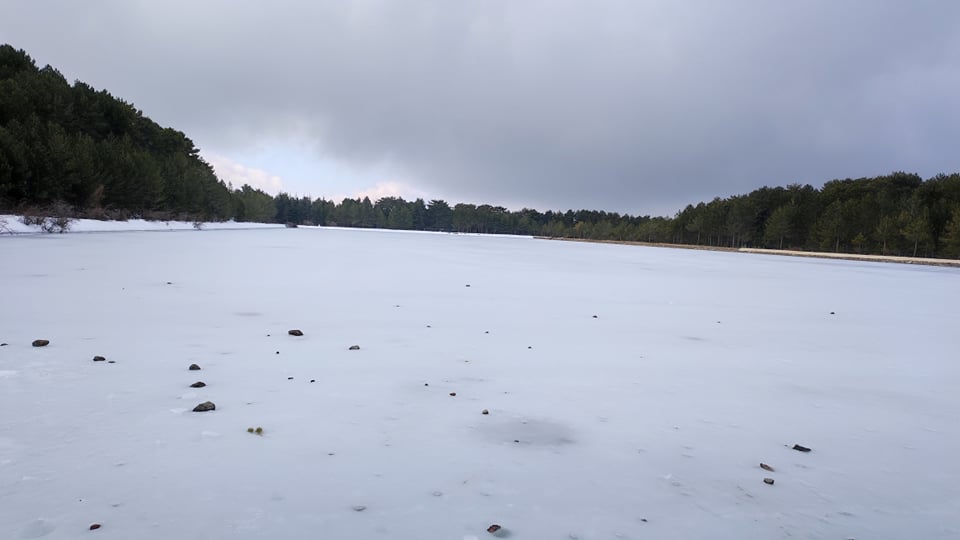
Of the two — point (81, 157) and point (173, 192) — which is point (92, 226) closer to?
point (81, 157)

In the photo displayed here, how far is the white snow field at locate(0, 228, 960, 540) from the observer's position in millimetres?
2049

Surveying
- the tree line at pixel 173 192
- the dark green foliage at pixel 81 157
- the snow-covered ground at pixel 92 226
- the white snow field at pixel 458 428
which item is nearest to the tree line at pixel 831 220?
the tree line at pixel 173 192

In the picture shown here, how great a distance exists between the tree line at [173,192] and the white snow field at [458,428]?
39.0m

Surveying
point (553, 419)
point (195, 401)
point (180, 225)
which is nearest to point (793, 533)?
point (553, 419)

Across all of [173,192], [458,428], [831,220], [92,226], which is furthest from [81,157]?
[831,220]

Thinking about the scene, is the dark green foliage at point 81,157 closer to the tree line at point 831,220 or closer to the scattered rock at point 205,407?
the scattered rock at point 205,407

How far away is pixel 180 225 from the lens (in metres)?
53.1

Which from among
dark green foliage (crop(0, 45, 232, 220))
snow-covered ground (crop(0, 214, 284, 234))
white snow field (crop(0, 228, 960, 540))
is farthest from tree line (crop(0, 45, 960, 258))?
white snow field (crop(0, 228, 960, 540))

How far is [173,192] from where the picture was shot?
5984cm

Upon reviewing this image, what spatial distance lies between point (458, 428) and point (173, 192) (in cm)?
6831

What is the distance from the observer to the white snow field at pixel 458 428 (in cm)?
205

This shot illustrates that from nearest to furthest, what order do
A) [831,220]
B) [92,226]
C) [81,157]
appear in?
1. [92,226]
2. [81,157]
3. [831,220]

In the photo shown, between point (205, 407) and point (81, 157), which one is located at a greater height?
point (81, 157)

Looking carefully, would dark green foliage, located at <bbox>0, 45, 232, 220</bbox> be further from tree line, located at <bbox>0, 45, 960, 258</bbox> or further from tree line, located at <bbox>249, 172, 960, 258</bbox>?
tree line, located at <bbox>249, 172, 960, 258</bbox>
